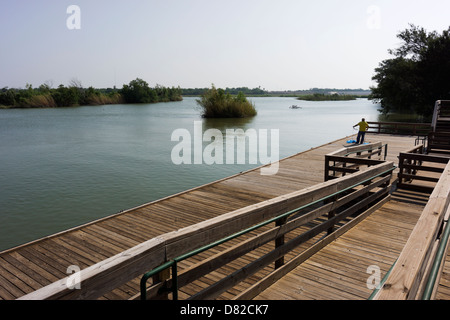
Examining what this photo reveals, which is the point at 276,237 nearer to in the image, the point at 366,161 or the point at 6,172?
the point at 366,161

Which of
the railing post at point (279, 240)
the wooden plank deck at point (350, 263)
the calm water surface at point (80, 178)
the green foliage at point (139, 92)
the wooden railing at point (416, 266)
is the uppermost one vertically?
the green foliage at point (139, 92)

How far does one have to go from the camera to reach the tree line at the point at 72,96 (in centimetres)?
7650

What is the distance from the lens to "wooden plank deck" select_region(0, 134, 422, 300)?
5824mm

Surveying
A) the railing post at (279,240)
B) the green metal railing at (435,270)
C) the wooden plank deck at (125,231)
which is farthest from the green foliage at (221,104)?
the green metal railing at (435,270)

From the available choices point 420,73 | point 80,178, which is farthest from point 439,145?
point 420,73

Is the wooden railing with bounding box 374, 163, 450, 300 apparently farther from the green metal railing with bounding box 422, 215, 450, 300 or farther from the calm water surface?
the calm water surface

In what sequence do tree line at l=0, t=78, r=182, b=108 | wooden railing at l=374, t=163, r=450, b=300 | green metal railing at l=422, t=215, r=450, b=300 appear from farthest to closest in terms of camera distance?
1. tree line at l=0, t=78, r=182, b=108
2. wooden railing at l=374, t=163, r=450, b=300
3. green metal railing at l=422, t=215, r=450, b=300

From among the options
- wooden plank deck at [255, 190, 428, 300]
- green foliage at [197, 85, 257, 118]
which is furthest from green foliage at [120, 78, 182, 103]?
wooden plank deck at [255, 190, 428, 300]

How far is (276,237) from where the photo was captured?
14.0ft

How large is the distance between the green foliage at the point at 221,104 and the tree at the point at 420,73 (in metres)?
19.8

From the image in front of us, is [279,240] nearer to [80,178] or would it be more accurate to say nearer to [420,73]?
[80,178]

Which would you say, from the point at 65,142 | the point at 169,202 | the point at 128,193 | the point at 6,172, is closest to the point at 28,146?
the point at 65,142

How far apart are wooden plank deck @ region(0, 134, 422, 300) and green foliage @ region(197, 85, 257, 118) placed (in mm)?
37306

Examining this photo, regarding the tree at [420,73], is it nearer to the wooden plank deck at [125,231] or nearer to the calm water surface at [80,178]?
the calm water surface at [80,178]
